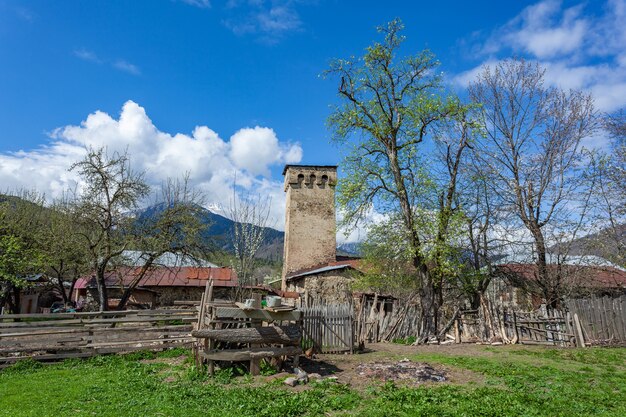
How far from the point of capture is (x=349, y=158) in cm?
1981

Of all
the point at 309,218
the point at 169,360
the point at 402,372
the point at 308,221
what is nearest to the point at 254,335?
the point at 402,372

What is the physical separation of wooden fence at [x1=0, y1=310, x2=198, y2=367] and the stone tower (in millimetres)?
21937

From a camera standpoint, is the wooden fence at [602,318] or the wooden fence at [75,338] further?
the wooden fence at [602,318]

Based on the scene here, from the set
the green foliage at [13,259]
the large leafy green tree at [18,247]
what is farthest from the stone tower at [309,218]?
the green foliage at [13,259]

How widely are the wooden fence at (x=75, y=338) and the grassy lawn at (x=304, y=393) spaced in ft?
2.71

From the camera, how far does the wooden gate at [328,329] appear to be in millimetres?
13789

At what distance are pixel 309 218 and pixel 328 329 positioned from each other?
2404cm

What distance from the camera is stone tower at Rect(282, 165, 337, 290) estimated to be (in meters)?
36.7

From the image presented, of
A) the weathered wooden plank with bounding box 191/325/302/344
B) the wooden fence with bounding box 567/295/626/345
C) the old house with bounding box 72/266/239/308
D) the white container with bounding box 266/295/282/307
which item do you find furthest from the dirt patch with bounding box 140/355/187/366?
the old house with bounding box 72/266/239/308

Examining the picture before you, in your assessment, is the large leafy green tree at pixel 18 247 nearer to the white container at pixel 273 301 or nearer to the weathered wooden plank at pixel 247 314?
the weathered wooden plank at pixel 247 314

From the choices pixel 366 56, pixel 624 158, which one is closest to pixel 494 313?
pixel 624 158

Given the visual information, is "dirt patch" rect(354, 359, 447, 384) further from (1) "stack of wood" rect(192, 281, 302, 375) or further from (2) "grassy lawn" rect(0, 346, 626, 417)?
(1) "stack of wood" rect(192, 281, 302, 375)

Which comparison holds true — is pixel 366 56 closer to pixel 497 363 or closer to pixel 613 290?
pixel 497 363

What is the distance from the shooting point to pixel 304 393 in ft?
26.1
